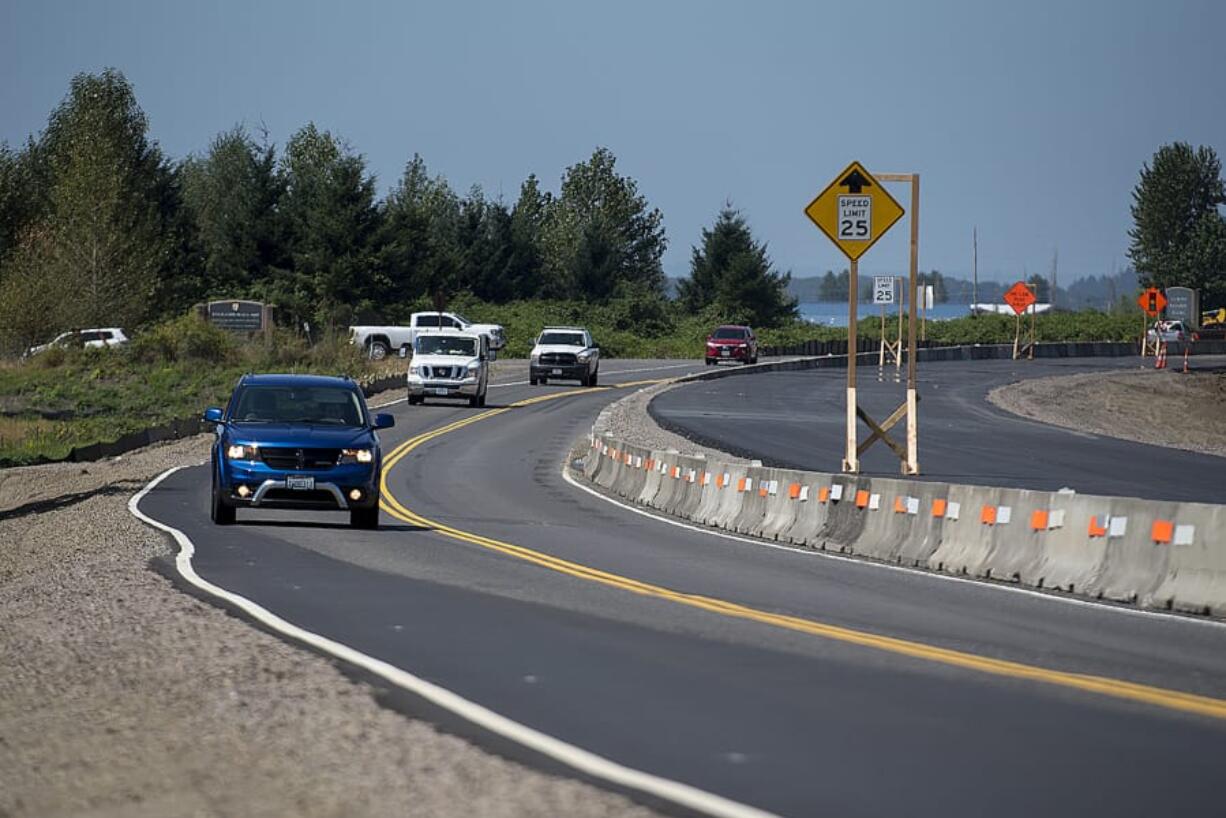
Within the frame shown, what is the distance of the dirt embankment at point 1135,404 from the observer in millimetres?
53312

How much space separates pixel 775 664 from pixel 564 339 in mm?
55966

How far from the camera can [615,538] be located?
2177cm


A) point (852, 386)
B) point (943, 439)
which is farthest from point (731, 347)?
point (852, 386)

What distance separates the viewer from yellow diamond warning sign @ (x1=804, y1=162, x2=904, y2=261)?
2566cm

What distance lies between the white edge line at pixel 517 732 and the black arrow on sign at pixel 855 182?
43.8 feet

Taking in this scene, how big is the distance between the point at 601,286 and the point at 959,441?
7545 centimetres

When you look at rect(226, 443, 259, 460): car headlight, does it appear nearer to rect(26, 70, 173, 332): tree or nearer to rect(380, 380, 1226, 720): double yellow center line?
rect(380, 380, 1226, 720): double yellow center line

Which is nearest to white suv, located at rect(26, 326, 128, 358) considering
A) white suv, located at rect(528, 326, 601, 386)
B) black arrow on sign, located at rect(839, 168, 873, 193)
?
white suv, located at rect(528, 326, 601, 386)

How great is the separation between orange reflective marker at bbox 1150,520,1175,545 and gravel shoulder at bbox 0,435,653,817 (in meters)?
6.84

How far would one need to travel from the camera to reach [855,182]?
84.3 feet

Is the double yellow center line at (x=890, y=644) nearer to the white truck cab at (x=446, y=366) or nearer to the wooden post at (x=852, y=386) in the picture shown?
the wooden post at (x=852, y=386)

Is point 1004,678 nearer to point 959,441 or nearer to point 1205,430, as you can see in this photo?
point 959,441

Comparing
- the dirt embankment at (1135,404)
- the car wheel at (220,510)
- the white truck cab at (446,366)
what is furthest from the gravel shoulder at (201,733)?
the white truck cab at (446,366)

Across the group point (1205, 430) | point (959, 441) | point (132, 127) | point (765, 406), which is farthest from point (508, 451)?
point (132, 127)
